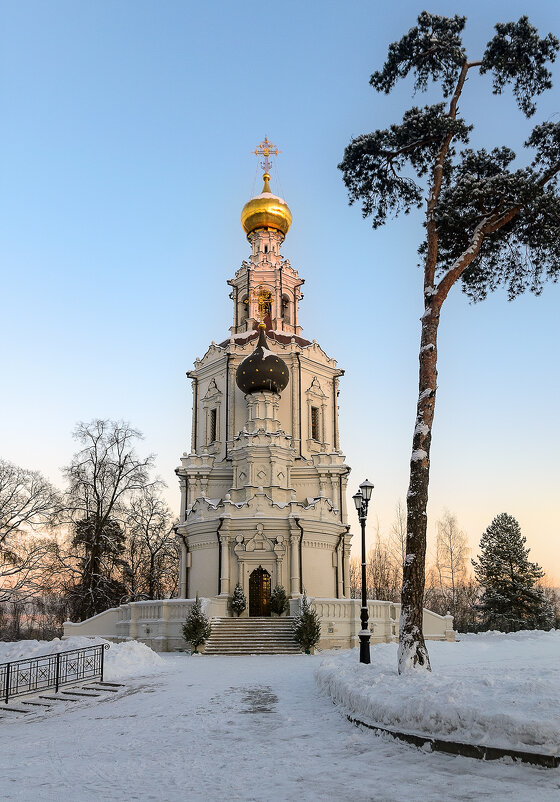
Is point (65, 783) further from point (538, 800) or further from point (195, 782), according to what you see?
point (538, 800)

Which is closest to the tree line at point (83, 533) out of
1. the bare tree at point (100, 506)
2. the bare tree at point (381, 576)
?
the bare tree at point (100, 506)

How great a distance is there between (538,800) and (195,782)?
320 centimetres

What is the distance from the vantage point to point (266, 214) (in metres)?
47.9

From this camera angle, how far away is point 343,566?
37.0 meters

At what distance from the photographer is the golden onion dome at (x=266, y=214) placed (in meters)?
48.0

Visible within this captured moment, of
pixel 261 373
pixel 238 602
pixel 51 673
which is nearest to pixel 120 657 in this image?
pixel 51 673

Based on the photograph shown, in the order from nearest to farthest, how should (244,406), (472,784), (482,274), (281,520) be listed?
1. (472,784)
2. (482,274)
3. (281,520)
4. (244,406)

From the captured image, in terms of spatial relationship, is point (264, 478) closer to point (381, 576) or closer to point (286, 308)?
point (286, 308)

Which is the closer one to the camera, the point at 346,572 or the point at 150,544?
the point at 346,572

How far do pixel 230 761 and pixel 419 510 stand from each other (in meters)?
6.46

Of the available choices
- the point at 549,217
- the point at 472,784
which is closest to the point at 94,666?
the point at 472,784

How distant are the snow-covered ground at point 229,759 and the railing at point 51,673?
2056 millimetres

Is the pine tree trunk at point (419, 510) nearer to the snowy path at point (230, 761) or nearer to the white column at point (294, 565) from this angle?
the snowy path at point (230, 761)

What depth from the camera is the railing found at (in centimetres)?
1445
